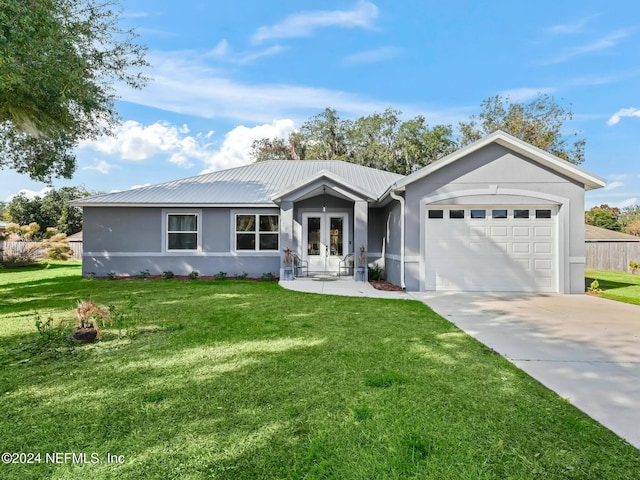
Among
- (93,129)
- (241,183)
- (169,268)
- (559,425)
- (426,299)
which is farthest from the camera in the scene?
(241,183)

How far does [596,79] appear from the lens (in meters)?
18.1

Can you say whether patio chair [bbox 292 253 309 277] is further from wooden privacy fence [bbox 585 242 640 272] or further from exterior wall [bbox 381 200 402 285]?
wooden privacy fence [bbox 585 242 640 272]

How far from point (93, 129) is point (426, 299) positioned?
11.9 metres

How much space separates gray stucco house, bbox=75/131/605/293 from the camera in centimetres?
981

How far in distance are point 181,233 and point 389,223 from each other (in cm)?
798

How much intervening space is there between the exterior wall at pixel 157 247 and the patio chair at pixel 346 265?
2.47 m

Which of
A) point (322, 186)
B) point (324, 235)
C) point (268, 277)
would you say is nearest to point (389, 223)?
point (324, 235)

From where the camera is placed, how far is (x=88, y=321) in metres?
5.15

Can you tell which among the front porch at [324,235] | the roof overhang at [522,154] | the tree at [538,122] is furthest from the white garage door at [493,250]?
the tree at [538,122]

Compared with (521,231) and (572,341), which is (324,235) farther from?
(572,341)

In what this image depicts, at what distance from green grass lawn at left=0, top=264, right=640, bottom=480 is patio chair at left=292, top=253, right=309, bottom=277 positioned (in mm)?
6405

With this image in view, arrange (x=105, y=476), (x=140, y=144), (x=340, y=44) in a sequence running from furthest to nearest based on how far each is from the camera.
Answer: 1. (x=140, y=144)
2. (x=340, y=44)
3. (x=105, y=476)

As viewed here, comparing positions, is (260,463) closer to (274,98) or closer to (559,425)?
(559,425)

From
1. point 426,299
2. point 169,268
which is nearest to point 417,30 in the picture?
point 426,299
